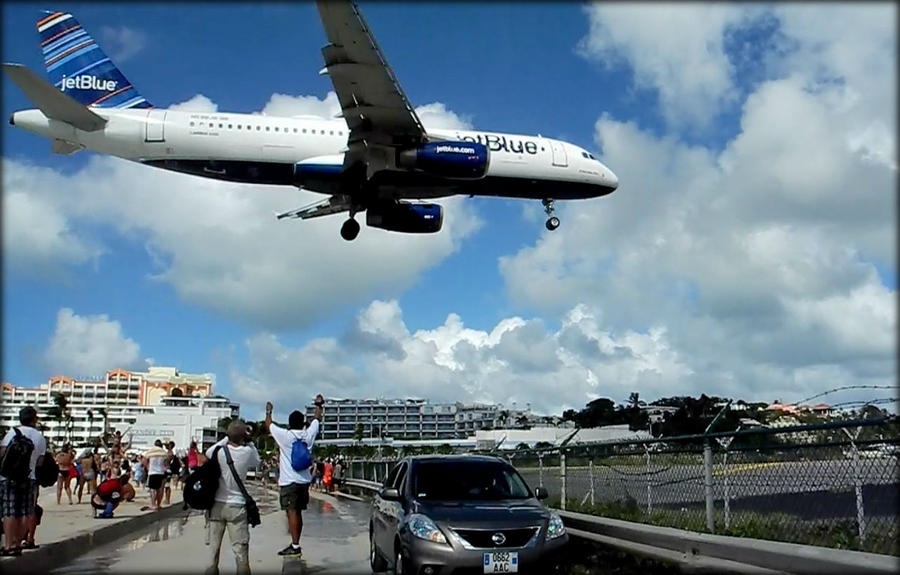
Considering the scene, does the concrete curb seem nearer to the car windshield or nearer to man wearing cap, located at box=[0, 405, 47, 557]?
man wearing cap, located at box=[0, 405, 47, 557]

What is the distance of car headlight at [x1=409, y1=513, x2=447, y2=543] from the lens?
24.8ft

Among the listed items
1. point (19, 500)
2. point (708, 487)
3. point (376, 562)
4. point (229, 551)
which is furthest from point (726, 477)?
point (19, 500)

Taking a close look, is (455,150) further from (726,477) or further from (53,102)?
(726,477)

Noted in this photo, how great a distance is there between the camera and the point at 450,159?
21.9 meters

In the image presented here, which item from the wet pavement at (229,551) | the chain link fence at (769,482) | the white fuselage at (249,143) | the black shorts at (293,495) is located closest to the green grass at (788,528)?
the chain link fence at (769,482)

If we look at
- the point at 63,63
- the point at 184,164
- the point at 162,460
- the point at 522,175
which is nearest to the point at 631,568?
the point at 162,460

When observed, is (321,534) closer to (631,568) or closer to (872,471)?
(631,568)

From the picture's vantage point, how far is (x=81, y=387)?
16950 cm

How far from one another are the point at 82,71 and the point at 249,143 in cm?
960

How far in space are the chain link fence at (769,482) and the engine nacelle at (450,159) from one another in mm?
10606

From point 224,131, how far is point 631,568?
65.6 feet

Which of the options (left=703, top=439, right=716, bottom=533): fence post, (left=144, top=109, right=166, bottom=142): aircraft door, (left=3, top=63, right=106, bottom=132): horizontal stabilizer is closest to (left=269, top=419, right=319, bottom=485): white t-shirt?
(left=703, top=439, right=716, bottom=533): fence post

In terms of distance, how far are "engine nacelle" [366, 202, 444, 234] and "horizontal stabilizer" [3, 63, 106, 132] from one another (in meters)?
9.15

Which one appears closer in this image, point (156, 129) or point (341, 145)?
point (156, 129)
